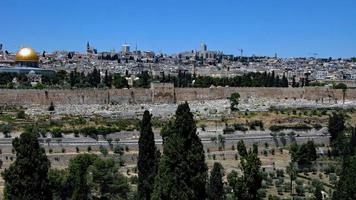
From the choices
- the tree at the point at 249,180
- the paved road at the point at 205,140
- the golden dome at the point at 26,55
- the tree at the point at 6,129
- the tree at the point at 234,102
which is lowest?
the paved road at the point at 205,140

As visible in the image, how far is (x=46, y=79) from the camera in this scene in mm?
55531

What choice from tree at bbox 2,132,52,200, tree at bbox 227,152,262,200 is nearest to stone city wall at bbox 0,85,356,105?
tree at bbox 2,132,52,200

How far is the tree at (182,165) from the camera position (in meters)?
11.0

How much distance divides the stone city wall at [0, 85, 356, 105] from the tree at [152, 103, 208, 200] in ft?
112

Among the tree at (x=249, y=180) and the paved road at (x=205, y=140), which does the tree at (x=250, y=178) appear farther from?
the paved road at (x=205, y=140)

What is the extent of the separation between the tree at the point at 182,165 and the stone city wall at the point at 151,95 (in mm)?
34222

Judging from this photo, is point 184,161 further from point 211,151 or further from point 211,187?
point 211,151

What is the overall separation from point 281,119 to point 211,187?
21.8 meters

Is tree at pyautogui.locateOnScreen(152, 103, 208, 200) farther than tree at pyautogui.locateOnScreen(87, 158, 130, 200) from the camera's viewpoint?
No

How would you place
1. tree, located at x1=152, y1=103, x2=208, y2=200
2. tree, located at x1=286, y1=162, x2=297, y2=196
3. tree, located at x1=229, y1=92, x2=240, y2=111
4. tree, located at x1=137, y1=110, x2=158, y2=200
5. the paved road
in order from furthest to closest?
tree, located at x1=229, y1=92, x2=240, y2=111 < the paved road < tree, located at x1=286, y1=162, x2=297, y2=196 < tree, located at x1=137, y1=110, x2=158, y2=200 < tree, located at x1=152, y1=103, x2=208, y2=200

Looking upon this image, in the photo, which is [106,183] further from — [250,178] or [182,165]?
[182,165]

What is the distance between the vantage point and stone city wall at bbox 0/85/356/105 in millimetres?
44219

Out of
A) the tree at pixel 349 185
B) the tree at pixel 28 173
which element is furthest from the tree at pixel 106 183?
the tree at pixel 28 173

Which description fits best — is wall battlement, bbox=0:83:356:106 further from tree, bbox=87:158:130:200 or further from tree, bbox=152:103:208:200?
tree, bbox=152:103:208:200
